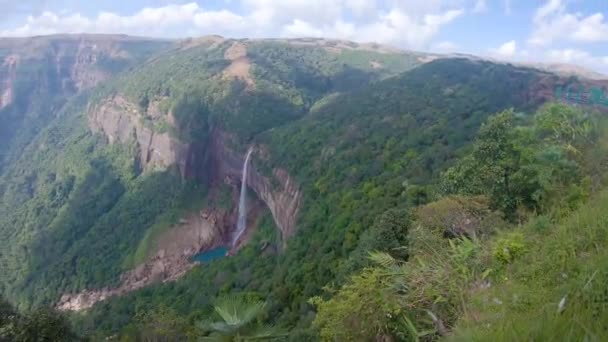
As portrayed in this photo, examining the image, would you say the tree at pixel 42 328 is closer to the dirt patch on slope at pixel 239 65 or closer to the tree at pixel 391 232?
the tree at pixel 391 232

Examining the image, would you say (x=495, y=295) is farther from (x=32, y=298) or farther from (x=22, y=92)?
(x=22, y=92)

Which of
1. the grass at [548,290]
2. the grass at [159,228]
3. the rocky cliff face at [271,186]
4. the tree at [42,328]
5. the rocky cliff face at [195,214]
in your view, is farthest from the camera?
the grass at [159,228]

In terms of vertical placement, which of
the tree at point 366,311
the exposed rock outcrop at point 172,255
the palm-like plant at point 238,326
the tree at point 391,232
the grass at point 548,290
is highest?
the grass at point 548,290

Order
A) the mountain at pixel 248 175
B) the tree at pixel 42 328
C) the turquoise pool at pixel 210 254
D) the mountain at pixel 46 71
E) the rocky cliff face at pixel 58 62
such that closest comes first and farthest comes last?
the tree at pixel 42 328 < the mountain at pixel 248 175 < the turquoise pool at pixel 210 254 < the mountain at pixel 46 71 < the rocky cliff face at pixel 58 62

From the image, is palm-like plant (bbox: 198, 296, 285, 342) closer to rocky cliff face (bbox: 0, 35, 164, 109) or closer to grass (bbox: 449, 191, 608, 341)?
grass (bbox: 449, 191, 608, 341)

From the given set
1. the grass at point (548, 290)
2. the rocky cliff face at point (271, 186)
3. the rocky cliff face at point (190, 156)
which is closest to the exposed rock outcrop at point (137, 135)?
the rocky cliff face at point (190, 156)

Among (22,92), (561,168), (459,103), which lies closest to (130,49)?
(22,92)

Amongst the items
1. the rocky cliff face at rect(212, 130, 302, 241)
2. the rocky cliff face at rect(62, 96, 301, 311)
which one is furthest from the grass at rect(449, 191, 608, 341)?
the rocky cliff face at rect(62, 96, 301, 311)
